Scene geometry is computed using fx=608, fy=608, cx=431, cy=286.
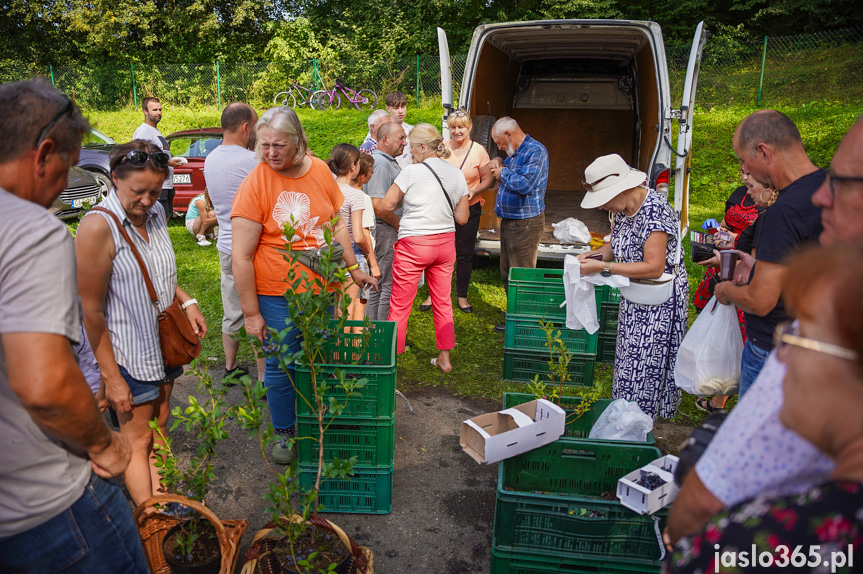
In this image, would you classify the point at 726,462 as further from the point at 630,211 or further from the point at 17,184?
the point at 630,211

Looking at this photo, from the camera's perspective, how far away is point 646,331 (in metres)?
3.69

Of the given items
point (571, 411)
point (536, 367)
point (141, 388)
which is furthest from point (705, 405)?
point (141, 388)

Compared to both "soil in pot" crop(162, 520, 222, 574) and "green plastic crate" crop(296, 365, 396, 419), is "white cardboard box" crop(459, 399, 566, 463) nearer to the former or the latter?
"green plastic crate" crop(296, 365, 396, 419)

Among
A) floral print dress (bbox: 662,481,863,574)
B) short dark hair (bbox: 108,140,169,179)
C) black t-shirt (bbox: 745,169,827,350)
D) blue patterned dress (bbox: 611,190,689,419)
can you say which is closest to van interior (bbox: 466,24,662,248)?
blue patterned dress (bbox: 611,190,689,419)

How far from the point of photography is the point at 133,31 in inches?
956

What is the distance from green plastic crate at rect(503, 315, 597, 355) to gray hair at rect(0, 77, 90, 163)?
12.3 feet

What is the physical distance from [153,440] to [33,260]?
6.62 ft

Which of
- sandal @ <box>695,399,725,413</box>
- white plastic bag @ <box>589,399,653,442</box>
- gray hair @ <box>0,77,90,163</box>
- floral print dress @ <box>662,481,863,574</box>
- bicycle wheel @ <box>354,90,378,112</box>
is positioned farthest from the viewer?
bicycle wheel @ <box>354,90,378,112</box>

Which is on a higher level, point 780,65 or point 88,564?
point 780,65

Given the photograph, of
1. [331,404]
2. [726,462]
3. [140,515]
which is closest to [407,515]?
[331,404]

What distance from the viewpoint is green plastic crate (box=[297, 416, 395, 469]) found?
3.19 m

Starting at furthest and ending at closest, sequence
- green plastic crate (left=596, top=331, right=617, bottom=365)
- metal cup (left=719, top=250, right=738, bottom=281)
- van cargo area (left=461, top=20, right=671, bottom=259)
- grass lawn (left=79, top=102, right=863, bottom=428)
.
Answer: van cargo area (left=461, top=20, right=671, bottom=259), green plastic crate (left=596, top=331, right=617, bottom=365), grass lawn (left=79, top=102, right=863, bottom=428), metal cup (left=719, top=250, right=738, bottom=281)

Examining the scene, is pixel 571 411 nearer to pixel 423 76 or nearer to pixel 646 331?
pixel 646 331

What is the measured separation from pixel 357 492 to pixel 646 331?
1.95 m
